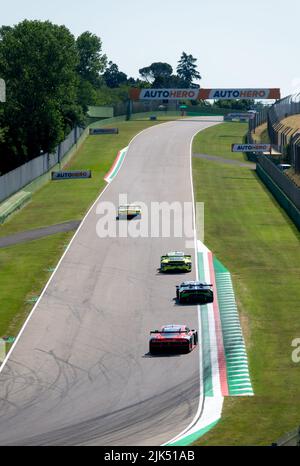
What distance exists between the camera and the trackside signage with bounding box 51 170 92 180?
4028 inches

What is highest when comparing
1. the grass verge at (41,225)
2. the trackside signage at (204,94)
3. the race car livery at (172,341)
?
the trackside signage at (204,94)

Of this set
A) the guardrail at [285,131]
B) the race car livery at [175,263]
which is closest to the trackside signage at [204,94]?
the guardrail at [285,131]

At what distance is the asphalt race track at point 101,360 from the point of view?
3503cm

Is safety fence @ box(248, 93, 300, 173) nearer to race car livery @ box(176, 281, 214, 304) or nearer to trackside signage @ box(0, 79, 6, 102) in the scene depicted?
trackside signage @ box(0, 79, 6, 102)

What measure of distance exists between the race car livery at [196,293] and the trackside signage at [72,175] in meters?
49.5

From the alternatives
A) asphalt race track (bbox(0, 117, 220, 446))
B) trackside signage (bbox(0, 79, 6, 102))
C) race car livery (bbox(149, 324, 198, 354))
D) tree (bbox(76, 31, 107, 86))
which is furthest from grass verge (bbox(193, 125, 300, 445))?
tree (bbox(76, 31, 107, 86))

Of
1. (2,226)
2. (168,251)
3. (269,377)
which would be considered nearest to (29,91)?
(2,226)

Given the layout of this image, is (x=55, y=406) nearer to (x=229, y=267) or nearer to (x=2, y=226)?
(x=229, y=267)

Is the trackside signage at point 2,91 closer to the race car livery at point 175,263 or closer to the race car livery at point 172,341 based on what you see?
the race car livery at point 175,263

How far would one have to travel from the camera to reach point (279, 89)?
16312 centimetres

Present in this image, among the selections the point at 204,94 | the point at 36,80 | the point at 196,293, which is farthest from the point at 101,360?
the point at 204,94

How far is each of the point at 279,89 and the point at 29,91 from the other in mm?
61353

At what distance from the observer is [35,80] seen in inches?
4375
